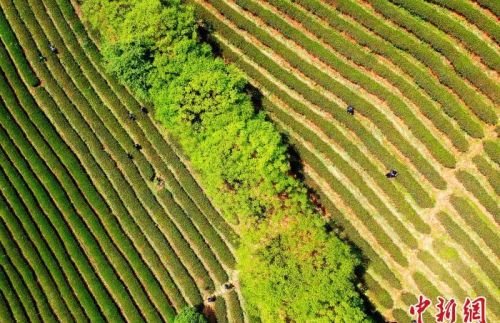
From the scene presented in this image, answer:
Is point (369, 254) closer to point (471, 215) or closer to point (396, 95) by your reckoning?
point (471, 215)

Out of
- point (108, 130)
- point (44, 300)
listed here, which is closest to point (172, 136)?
point (108, 130)

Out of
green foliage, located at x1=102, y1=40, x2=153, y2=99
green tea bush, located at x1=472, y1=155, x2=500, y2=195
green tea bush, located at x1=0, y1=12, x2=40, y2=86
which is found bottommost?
green tea bush, located at x1=472, y1=155, x2=500, y2=195

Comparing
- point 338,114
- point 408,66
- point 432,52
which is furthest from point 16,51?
point 432,52

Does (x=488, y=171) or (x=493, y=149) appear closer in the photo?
(x=493, y=149)

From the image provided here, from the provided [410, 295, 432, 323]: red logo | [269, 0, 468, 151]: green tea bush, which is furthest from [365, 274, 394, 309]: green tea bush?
[269, 0, 468, 151]: green tea bush

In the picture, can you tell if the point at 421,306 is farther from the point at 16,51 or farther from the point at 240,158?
the point at 16,51

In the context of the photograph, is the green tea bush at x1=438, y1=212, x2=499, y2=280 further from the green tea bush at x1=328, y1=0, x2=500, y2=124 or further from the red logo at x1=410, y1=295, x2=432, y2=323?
the green tea bush at x1=328, y1=0, x2=500, y2=124

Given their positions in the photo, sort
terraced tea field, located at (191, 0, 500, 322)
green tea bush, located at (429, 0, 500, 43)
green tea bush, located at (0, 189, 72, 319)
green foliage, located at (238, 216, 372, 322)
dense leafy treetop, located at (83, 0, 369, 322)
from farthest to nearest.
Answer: green tea bush, located at (0, 189, 72, 319), terraced tea field, located at (191, 0, 500, 322), green tea bush, located at (429, 0, 500, 43), dense leafy treetop, located at (83, 0, 369, 322), green foliage, located at (238, 216, 372, 322)
